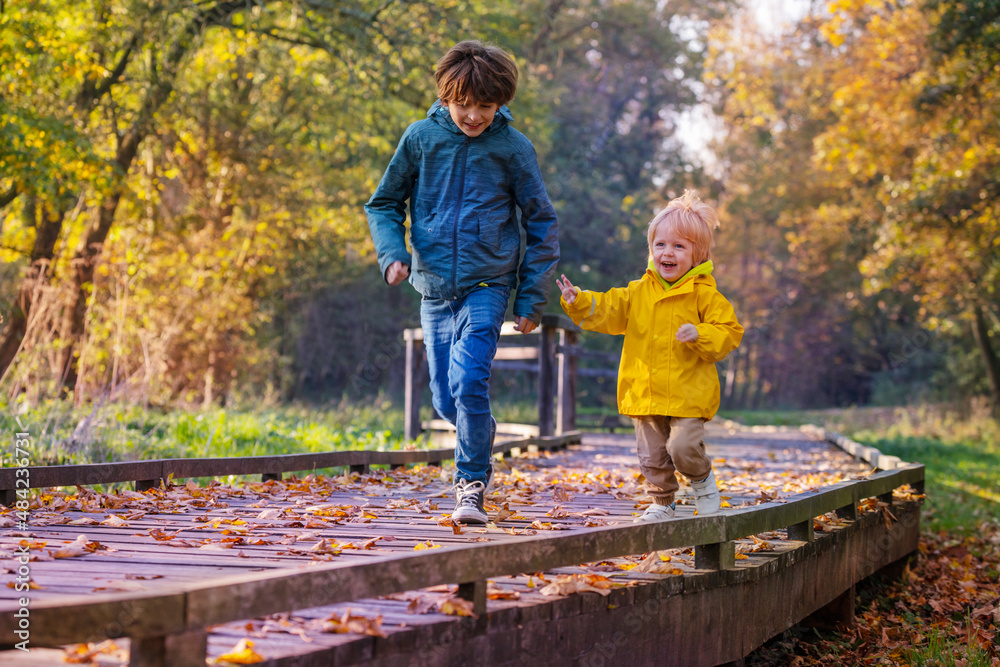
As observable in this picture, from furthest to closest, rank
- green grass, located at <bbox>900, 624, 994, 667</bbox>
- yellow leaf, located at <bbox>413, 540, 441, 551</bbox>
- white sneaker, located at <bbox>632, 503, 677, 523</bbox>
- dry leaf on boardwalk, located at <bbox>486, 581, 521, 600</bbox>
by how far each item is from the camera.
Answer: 1. green grass, located at <bbox>900, 624, 994, 667</bbox>
2. white sneaker, located at <bbox>632, 503, 677, 523</bbox>
3. yellow leaf, located at <bbox>413, 540, 441, 551</bbox>
4. dry leaf on boardwalk, located at <bbox>486, 581, 521, 600</bbox>

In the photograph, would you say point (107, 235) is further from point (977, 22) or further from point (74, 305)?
point (977, 22)

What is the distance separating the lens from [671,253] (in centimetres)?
397

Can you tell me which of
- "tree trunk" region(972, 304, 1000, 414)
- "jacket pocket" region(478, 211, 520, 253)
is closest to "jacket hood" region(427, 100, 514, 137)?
"jacket pocket" region(478, 211, 520, 253)

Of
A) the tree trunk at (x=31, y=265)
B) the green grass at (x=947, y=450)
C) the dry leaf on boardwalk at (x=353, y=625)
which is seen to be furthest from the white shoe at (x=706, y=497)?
the tree trunk at (x=31, y=265)

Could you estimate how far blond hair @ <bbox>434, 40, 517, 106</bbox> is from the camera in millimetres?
3783

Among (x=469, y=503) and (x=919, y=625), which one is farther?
(x=919, y=625)

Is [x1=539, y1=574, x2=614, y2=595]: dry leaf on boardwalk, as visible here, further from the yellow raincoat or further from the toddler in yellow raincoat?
the yellow raincoat

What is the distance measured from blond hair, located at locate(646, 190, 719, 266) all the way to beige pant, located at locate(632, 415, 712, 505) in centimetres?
75

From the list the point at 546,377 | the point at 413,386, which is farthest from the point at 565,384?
the point at 413,386

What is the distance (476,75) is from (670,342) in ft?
4.60

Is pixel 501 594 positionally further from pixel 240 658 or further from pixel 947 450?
pixel 947 450

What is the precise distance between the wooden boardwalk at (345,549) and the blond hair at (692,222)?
Answer: 1283 mm

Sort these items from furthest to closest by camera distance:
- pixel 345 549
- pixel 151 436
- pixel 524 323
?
pixel 151 436 → pixel 524 323 → pixel 345 549

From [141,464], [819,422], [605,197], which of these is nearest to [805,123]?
[605,197]
